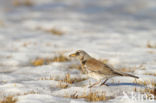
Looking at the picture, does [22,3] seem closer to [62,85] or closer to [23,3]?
[23,3]

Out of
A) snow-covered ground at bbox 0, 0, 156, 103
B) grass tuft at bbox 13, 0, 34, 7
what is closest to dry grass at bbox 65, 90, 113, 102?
snow-covered ground at bbox 0, 0, 156, 103

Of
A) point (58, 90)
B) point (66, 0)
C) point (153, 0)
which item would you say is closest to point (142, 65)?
point (58, 90)

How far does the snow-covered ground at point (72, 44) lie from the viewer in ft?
16.7

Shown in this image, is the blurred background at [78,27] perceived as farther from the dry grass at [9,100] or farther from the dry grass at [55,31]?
the dry grass at [9,100]

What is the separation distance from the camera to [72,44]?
1023 cm

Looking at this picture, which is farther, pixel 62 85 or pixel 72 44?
pixel 72 44

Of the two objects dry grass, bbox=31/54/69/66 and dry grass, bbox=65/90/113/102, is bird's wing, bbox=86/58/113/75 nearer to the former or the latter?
dry grass, bbox=65/90/113/102

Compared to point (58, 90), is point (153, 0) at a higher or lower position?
higher

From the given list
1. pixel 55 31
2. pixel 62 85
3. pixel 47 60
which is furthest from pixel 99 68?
pixel 55 31

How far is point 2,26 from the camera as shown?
13.2m

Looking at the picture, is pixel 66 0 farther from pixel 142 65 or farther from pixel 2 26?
pixel 142 65

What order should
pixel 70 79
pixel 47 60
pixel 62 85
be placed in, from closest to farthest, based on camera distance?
pixel 62 85 → pixel 70 79 → pixel 47 60

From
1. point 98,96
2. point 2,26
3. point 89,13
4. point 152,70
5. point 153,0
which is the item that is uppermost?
point 153,0

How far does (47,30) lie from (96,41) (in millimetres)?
2945
